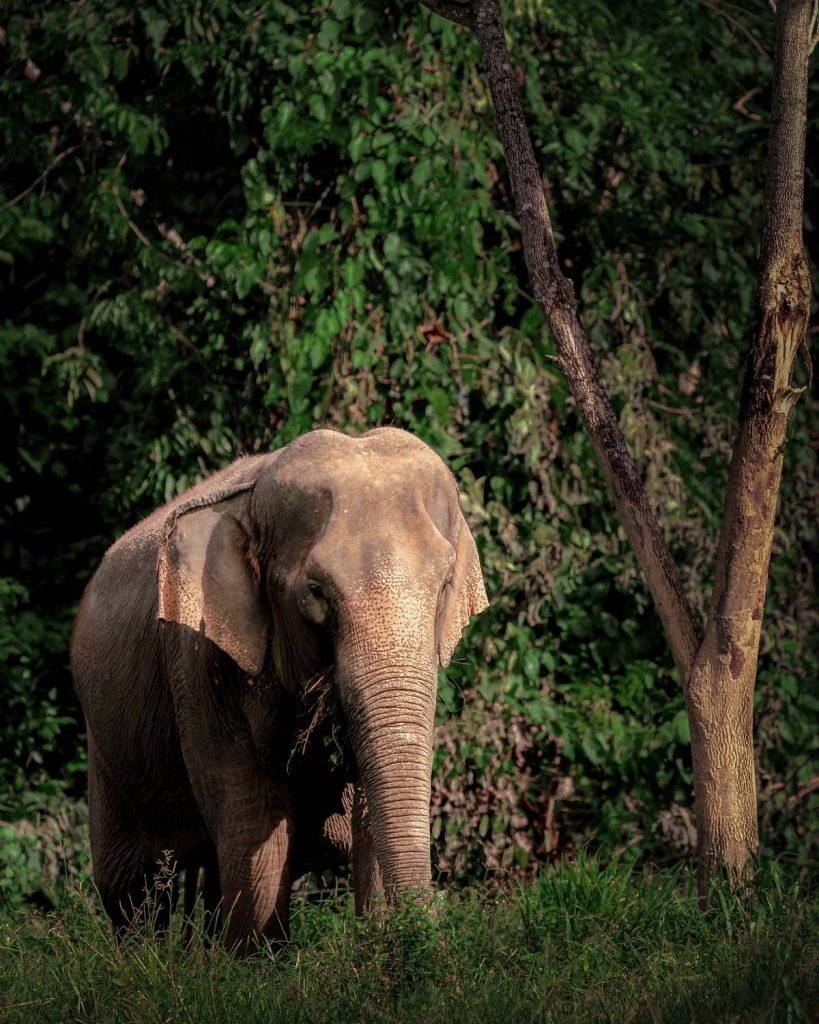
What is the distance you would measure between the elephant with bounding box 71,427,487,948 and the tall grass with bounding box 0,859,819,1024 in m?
0.26

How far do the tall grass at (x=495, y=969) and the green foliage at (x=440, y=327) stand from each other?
2.47m

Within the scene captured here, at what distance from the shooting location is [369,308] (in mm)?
8531

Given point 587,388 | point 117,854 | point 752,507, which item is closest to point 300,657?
point 587,388

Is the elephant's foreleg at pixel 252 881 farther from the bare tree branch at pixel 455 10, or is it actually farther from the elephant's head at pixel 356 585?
the bare tree branch at pixel 455 10

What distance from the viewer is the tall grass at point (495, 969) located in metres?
4.22

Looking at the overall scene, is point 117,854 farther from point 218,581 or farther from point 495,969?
point 495,969

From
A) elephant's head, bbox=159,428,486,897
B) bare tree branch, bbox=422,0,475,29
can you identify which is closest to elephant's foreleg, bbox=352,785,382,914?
elephant's head, bbox=159,428,486,897

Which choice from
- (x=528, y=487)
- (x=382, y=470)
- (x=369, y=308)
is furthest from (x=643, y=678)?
(x=382, y=470)

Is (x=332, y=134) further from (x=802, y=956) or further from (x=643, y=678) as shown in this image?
(x=802, y=956)

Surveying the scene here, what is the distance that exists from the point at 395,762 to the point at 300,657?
0.59m

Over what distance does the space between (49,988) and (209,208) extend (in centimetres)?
537

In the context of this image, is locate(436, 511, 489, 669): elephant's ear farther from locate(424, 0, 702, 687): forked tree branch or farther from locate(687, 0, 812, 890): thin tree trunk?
locate(687, 0, 812, 890): thin tree trunk

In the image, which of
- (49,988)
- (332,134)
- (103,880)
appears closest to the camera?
(49,988)

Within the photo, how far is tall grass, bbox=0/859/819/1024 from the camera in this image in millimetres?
4223
